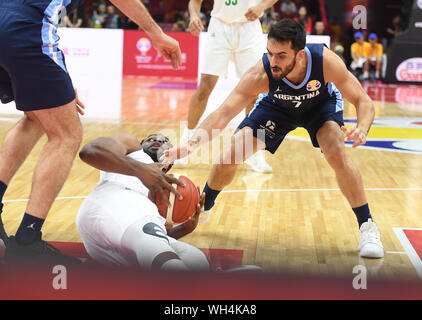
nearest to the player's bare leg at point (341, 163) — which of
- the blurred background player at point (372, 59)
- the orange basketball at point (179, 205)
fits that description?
the orange basketball at point (179, 205)

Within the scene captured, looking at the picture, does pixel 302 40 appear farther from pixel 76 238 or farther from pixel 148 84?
pixel 148 84

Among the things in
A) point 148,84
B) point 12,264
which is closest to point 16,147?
point 12,264

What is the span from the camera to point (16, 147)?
359cm

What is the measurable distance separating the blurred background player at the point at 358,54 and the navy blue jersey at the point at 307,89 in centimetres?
1466

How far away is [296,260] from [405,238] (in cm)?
93

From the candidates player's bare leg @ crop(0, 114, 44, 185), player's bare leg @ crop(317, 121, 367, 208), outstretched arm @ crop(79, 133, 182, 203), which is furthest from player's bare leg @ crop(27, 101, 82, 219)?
player's bare leg @ crop(317, 121, 367, 208)

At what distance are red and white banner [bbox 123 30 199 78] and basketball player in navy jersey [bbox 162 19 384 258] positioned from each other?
12465 mm

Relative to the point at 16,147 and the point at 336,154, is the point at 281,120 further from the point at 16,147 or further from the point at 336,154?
the point at 16,147

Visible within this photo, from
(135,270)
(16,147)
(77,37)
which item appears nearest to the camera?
(135,270)

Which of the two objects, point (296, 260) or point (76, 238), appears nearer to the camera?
point (296, 260)

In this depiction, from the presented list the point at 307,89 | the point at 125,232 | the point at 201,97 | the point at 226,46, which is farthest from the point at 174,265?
the point at 226,46

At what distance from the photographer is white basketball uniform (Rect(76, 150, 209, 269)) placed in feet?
9.83

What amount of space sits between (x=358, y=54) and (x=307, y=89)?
49.4ft

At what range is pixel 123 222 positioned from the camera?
315 cm
